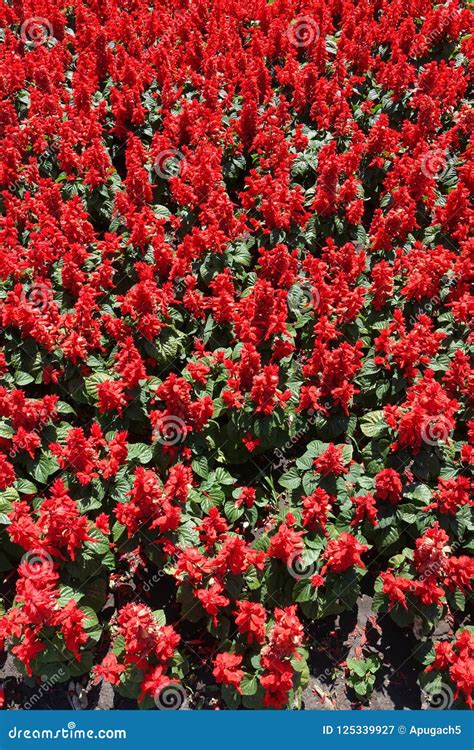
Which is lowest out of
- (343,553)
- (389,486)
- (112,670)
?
(112,670)

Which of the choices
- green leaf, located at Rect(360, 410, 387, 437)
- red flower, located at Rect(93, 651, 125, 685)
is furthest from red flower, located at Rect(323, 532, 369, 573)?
red flower, located at Rect(93, 651, 125, 685)

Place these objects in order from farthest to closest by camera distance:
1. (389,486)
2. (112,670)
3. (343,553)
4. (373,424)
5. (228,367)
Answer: (373,424) → (228,367) → (389,486) → (343,553) → (112,670)

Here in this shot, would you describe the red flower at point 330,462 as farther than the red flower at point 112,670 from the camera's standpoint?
Yes

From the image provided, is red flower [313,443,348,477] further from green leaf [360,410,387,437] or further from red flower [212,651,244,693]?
red flower [212,651,244,693]

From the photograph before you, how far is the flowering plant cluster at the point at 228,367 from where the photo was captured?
448 centimetres

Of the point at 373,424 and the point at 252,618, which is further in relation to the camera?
the point at 373,424

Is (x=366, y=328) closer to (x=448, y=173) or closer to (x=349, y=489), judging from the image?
(x=349, y=489)

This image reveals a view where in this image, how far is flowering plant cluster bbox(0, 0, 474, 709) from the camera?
4.48 m

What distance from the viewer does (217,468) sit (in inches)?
215

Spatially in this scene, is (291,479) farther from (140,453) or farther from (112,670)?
(112,670)

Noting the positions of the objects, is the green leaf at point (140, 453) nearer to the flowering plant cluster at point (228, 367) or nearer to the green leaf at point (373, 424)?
the flowering plant cluster at point (228, 367)

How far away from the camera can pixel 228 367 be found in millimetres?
5445

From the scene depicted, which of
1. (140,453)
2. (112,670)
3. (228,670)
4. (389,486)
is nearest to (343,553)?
(389,486)

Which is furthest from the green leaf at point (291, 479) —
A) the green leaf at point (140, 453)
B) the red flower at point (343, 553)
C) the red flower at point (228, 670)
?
the red flower at point (228, 670)
